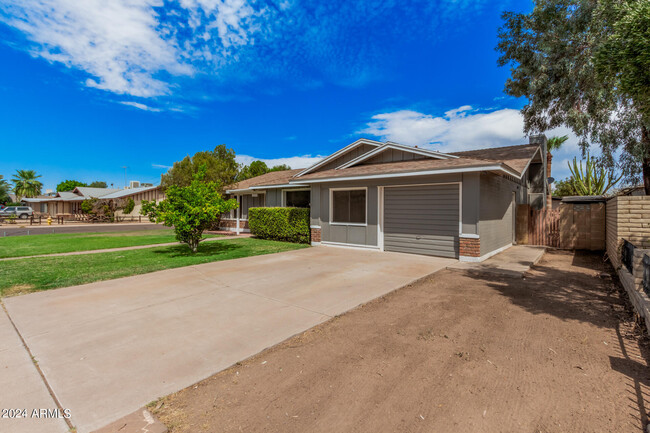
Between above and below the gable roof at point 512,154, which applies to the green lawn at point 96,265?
below

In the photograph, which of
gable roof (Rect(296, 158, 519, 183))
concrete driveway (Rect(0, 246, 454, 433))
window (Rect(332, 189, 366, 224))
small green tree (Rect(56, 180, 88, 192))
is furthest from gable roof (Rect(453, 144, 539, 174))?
small green tree (Rect(56, 180, 88, 192))

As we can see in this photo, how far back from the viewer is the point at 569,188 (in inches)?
1116

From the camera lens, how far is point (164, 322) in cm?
424

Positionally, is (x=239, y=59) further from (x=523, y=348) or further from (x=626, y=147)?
(x=626, y=147)

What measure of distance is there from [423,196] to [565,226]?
22.2ft

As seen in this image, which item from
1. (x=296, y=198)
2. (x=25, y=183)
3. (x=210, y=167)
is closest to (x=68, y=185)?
(x=25, y=183)

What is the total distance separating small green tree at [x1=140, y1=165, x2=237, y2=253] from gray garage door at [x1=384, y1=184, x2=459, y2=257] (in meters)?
5.98

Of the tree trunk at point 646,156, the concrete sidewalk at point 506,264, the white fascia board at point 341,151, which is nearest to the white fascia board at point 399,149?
the white fascia board at point 341,151

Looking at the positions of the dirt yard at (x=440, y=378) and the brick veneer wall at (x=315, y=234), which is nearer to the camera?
the dirt yard at (x=440, y=378)

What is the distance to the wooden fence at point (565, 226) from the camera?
1120cm

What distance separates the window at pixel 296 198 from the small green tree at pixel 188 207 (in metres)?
5.24

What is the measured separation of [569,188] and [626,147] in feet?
60.3

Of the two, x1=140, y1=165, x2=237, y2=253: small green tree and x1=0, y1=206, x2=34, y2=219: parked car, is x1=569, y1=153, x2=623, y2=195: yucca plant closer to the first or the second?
x1=140, y1=165, x2=237, y2=253: small green tree

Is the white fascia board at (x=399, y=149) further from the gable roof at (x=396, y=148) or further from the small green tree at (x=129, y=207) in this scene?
the small green tree at (x=129, y=207)
